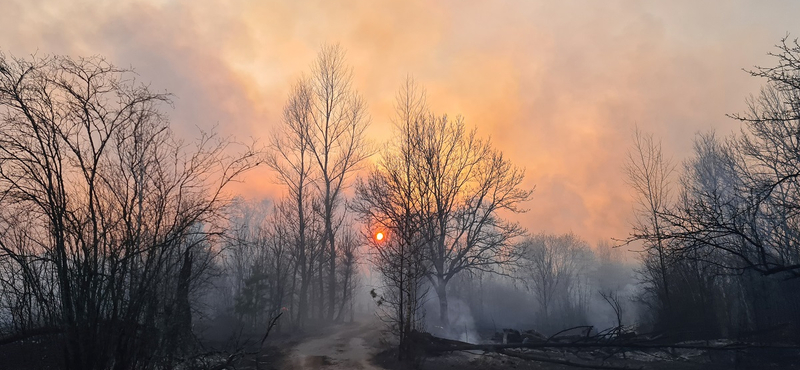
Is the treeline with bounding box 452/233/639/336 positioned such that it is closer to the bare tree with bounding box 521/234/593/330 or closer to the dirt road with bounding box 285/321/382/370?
the bare tree with bounding box 521/234/593/330

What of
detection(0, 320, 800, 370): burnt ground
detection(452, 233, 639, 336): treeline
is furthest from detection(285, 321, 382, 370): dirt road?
detection(452, 233, 639, 336): treeline

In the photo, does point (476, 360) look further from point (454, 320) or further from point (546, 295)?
point (546, 295)

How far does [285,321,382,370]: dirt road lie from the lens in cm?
1294

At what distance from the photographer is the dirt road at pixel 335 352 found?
12.9 m

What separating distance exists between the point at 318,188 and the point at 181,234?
2328 cm

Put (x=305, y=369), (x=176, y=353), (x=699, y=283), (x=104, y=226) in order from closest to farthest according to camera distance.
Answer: (x=104, y=226) < (x=176, y=353) < (x=305, y=369) < (x=699, y=283)

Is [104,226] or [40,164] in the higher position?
[40,164]

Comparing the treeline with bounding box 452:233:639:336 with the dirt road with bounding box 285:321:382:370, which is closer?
the dirt road with bounding box 285:321:382:370

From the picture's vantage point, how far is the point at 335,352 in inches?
602

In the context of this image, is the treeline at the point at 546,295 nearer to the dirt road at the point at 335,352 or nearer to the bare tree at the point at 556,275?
the bare tree at the point at 556,275

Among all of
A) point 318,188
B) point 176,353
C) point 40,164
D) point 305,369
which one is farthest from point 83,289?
point 318,188

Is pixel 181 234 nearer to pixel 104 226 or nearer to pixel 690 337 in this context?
pixel 104 226

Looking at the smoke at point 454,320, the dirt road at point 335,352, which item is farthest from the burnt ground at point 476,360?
the smoke at point 454,320

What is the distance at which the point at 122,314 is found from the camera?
6.18 metres
